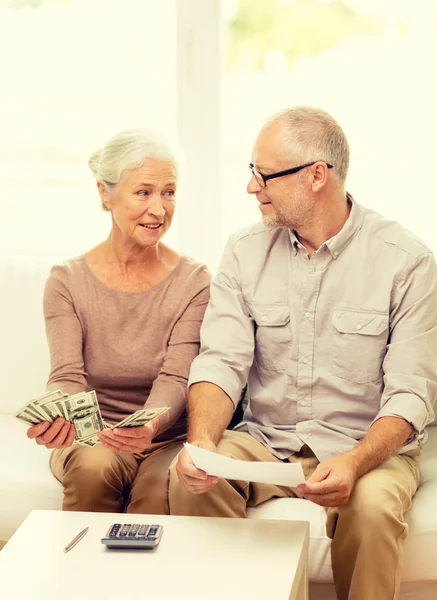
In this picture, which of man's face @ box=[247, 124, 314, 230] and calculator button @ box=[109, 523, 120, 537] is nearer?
calculator button @ box=[109, 523, 120, 537]

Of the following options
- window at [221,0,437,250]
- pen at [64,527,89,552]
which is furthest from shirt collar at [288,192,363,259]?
pen at [64,527,89,552]

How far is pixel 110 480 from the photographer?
2.27 metres

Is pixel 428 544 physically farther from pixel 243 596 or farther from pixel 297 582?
pixel 243 596

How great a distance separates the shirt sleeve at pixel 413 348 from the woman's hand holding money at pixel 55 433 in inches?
30.9

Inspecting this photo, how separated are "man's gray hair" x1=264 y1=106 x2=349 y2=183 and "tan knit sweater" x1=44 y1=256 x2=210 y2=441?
1.64 ft

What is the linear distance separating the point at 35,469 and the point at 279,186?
3.37 ft

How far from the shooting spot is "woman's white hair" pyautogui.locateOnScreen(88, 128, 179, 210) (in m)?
2.47

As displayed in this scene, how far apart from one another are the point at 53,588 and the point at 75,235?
2.05 m

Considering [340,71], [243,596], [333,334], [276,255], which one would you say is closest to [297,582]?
[243,596]

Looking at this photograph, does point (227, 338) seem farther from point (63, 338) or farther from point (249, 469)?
point (249, 469)

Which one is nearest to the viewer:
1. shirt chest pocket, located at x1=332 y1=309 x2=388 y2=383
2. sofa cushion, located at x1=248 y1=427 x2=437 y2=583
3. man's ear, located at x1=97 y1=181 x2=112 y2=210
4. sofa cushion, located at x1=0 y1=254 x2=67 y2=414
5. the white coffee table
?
the white coffee table

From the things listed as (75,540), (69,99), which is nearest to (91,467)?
(75,540)

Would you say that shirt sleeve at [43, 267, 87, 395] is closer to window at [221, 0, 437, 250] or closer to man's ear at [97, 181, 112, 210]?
man's ear at [97, 181, 112, 210]

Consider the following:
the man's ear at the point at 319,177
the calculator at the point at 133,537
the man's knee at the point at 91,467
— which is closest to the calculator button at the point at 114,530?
the calculator at the point at 133,537
